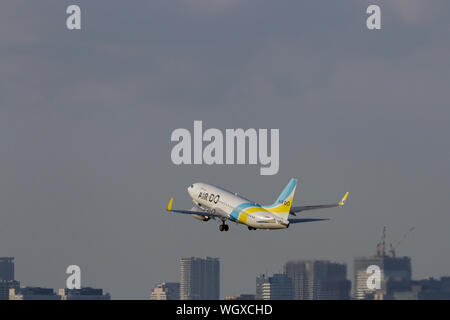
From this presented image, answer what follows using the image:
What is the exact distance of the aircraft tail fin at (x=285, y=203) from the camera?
186 meters

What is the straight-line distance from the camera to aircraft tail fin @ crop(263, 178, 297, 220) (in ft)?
612

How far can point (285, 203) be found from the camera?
7377 inches

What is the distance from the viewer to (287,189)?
190 meters

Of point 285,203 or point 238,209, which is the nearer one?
point 285,203

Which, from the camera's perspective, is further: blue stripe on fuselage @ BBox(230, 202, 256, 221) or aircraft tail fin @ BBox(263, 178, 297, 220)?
blue stripe on fuselage @ BBox(230, 202, 256, 221)

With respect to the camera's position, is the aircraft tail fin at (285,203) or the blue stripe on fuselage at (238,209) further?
the blue stripe on fuselage at (238,209)
